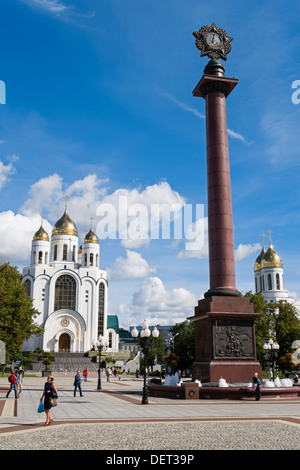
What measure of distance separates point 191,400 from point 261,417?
589 cm

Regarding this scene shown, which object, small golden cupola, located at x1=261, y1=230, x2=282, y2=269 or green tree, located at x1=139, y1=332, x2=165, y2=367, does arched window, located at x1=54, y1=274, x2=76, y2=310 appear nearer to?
green tree, located at x1=139, y1=332, x2=165, y2=367

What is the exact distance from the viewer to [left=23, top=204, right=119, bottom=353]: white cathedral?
7212 cm

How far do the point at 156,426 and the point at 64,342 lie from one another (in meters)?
63.2

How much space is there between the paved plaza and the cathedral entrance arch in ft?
180

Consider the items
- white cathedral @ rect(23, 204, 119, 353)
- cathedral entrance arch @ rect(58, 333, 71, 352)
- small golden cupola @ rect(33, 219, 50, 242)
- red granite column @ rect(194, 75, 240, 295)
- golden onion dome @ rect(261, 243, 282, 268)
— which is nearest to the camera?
red granite column @ rect(194, 75, 240, 295)

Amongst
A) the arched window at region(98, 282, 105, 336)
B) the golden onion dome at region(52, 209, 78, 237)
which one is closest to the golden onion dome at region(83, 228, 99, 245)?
the golden onion dome at region(52, 209, 78, 237)

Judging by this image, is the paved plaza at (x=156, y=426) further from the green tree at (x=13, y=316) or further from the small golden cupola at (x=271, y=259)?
the small golden cupola at (x=271, y=259)

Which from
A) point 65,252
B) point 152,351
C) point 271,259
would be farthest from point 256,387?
point 271,259

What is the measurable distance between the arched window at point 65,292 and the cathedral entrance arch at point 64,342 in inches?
181

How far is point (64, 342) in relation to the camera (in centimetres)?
7269

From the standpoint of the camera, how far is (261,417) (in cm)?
1452

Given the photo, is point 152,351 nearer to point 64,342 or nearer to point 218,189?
point 64,342
